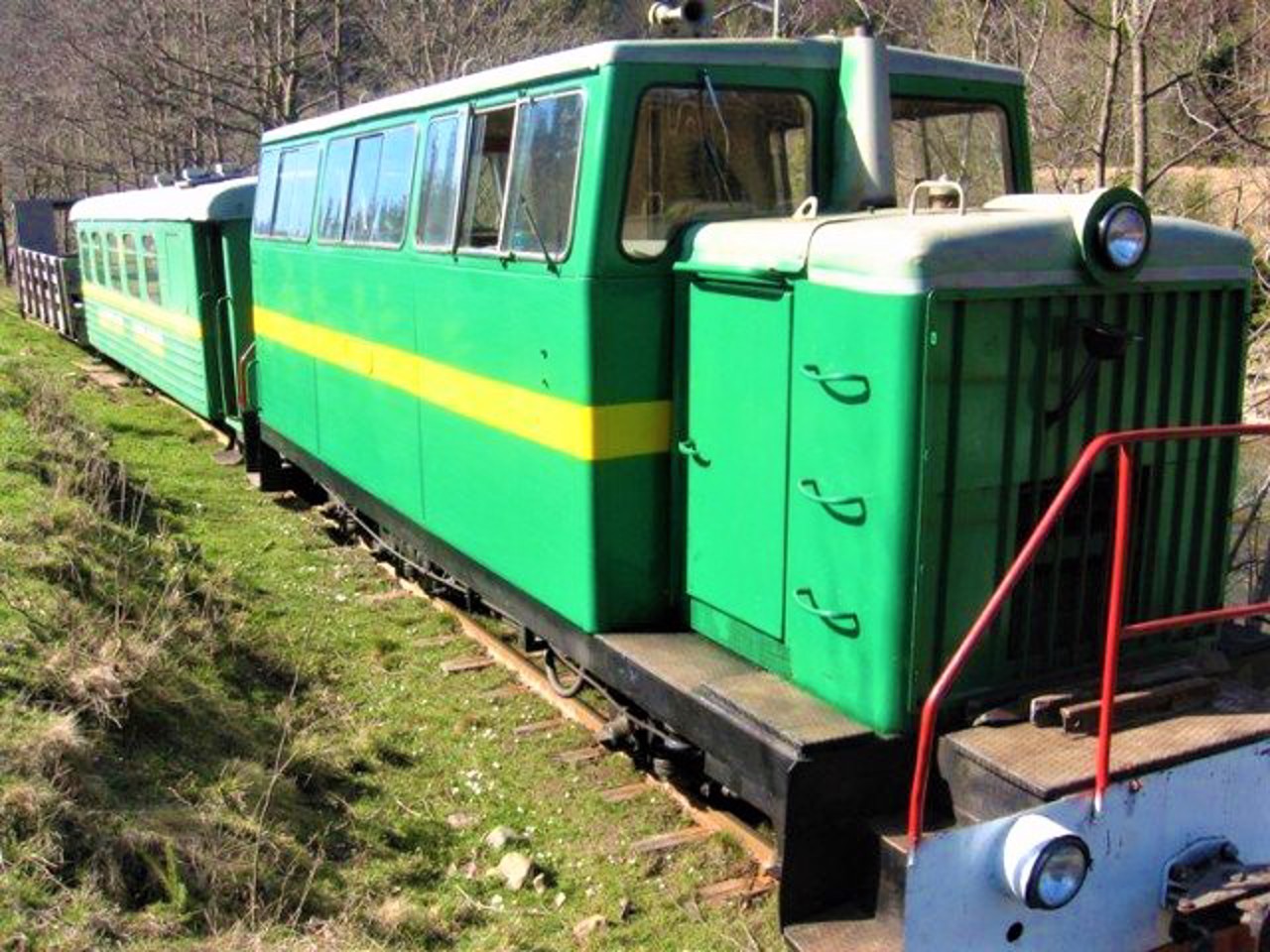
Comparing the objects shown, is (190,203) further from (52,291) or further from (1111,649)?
(52,291)

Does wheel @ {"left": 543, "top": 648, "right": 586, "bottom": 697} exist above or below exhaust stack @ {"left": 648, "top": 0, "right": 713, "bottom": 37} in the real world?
below

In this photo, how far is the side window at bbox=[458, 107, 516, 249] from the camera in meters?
5.35

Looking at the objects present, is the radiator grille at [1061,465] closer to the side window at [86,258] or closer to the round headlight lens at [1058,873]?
the round headlight lens at [1058,873]

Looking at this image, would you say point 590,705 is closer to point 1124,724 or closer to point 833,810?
point 833,810

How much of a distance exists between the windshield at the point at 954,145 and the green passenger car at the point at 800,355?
0.01m

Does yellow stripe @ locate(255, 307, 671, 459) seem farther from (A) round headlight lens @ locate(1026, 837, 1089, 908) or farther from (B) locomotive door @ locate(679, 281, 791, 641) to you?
(A) round headlight lens @ locate(1026, 837, 1089, 908)

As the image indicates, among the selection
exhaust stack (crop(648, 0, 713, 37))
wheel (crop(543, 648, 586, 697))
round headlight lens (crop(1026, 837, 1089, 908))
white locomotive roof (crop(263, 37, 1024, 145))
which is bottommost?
wheel (crop(543, 648, 586, 697))

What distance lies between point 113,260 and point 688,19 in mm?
14413

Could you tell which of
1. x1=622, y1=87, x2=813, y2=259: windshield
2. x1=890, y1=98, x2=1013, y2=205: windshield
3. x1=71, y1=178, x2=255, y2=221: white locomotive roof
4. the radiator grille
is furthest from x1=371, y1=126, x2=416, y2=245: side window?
x1=71, y1=178, x2=255, y2=221: white locomotive roof

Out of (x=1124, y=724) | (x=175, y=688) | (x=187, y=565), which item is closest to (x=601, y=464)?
(x=1124, y=724)

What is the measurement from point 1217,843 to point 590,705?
318 centimetres

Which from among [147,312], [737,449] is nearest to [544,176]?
[737,449]

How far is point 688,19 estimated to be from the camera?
Answer: 5043 millimetres

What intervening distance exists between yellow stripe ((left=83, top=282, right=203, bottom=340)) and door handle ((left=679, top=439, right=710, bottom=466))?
918 centimetres
